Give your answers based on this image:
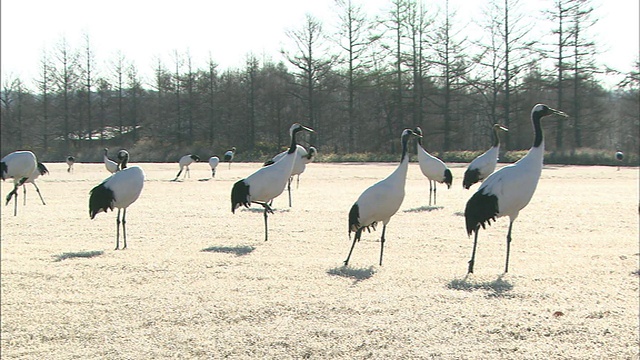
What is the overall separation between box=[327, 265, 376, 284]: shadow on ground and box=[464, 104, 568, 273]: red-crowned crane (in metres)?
1.10

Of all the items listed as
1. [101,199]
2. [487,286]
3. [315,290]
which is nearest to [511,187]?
[487,286]

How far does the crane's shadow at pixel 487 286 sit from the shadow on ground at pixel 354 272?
0.84 metres

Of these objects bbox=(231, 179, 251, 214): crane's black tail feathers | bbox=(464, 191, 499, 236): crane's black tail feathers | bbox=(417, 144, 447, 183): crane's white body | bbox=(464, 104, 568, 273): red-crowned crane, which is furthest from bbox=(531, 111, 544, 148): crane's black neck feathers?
bbox=(417, 144, 447, 183): crane's white body

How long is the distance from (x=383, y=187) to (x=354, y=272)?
951 millimetres

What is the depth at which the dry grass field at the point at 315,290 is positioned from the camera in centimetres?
396

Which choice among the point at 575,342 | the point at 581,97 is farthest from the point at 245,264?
the point at 581,97

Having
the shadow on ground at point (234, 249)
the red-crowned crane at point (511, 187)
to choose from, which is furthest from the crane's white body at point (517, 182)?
the shadow on ground at point (234, 249)

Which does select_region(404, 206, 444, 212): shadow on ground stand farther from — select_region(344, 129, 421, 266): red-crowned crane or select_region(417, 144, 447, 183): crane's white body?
select_region(344, 129, 421, 266): red-crowned crane

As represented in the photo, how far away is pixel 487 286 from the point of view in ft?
17.0

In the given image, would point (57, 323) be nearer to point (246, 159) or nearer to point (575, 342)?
point (575, 342)

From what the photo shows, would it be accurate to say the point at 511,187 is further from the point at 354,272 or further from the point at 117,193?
the point at 117,193

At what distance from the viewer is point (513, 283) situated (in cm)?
532

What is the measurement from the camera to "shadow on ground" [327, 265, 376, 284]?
5.61 metres

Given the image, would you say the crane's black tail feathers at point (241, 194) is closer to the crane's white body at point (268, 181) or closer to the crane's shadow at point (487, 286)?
the crane's white body at point (268, 181)
